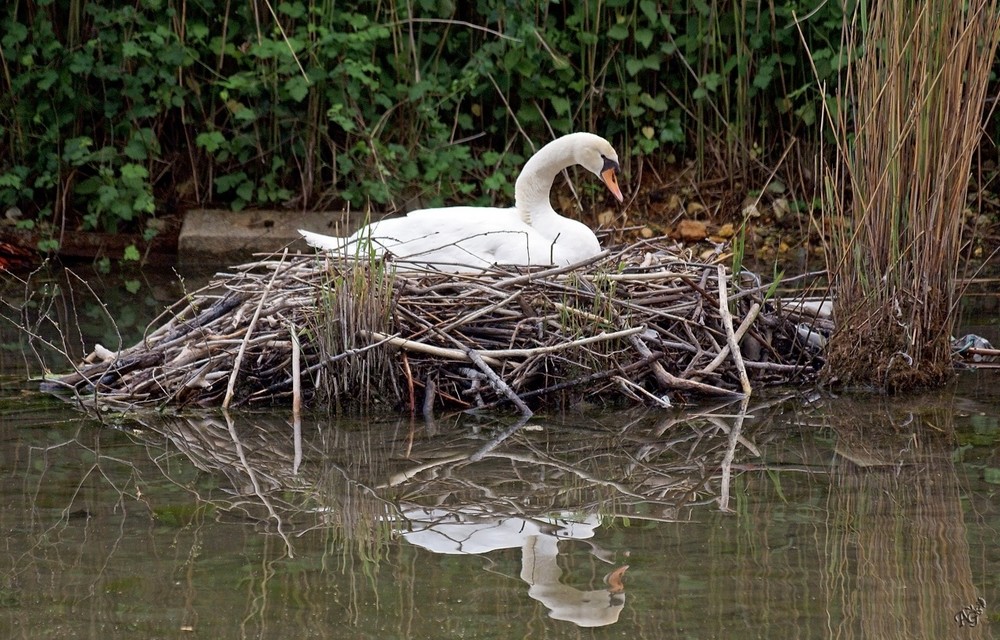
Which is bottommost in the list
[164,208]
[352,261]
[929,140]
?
[164,208]

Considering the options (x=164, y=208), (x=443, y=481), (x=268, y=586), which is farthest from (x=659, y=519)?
(x=164, y=208)

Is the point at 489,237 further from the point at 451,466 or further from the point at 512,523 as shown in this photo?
the point at 512,523

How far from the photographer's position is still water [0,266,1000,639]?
3.17m

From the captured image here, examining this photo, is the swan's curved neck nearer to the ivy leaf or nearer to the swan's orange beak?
the swan's orange beak

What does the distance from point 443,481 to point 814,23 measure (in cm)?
642

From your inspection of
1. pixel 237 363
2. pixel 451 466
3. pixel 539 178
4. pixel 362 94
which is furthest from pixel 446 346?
pixel 362 94

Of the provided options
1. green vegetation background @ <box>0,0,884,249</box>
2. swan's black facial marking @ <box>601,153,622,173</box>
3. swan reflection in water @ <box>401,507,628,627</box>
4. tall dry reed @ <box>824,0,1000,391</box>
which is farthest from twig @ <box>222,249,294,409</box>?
green vegetation background @ <box>0,0,884,249</box>

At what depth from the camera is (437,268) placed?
242 inches

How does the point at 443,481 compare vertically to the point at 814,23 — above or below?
below

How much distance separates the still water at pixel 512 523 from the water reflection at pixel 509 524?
0.4 inches

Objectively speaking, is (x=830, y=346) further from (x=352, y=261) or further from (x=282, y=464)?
(x=282, y=464)

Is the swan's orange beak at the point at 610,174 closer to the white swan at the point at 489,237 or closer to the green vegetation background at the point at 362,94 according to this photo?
the white swan at the point at 489,237

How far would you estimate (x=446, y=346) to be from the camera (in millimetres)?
5605

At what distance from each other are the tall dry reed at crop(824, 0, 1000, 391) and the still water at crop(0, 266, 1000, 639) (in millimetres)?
246
